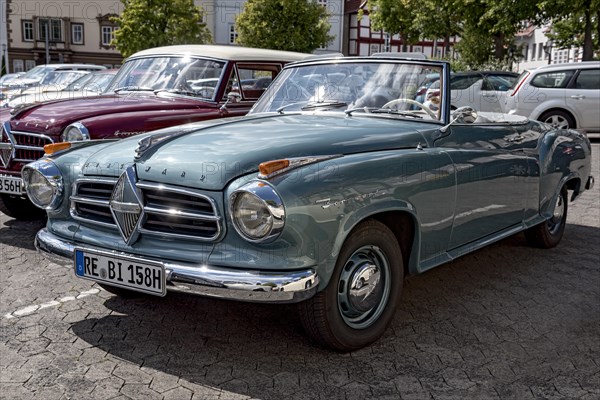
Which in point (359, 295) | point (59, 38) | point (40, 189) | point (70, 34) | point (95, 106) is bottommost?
point (359, 295)

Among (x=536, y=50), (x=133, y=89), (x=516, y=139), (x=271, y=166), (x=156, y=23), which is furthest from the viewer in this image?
(x=536, y=50)

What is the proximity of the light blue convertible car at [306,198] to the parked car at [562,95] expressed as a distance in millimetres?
10611

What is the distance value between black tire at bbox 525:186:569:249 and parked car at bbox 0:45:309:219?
3.21 metres

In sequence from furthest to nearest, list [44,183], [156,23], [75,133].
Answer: [156,23], [75,133], [44,183]

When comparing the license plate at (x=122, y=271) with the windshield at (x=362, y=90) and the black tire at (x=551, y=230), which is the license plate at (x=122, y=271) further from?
the black tire at (x=551, y=230)

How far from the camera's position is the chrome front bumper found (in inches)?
136

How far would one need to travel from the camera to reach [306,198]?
3529 millimetres

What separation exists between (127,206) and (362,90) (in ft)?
6.37

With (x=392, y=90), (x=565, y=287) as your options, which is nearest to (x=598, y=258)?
(x=565, y=287)

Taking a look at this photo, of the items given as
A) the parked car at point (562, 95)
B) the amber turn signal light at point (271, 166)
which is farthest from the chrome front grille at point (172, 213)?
the parked car at point (562, 95)

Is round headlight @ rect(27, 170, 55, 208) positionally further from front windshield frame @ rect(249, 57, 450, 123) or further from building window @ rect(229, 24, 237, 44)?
building window @ rect(229, 24, 237, 44)

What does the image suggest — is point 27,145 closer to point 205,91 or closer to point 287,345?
point 205,91

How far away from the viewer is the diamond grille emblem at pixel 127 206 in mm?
3820

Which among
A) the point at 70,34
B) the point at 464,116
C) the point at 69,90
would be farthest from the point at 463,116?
the point at 70,34
